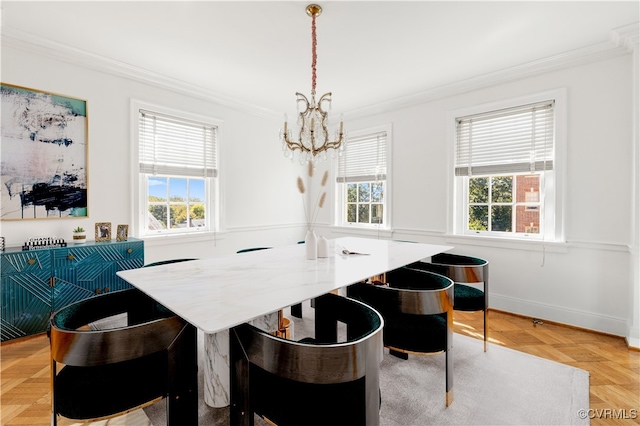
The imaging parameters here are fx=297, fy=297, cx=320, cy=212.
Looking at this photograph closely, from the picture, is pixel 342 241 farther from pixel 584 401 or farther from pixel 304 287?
pixel 584 401

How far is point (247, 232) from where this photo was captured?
4.68 m

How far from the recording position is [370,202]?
490cm

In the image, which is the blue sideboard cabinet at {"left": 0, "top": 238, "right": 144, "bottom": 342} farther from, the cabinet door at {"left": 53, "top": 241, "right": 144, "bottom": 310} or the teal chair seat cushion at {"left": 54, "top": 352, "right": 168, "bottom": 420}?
the teal chair seat cushion at {"left": 54, "top": 352, "right": 168, "bottom": 420}

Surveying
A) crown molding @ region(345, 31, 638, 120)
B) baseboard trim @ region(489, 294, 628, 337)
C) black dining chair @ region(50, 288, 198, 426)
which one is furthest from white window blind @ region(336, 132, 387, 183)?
black dining chair @ region(50, 288, 198, 426)

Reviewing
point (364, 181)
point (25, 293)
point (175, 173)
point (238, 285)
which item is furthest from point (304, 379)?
point (364, 181)

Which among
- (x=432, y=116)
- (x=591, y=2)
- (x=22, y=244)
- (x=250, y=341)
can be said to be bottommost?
(x=250, y=341)

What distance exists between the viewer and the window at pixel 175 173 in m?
3.62

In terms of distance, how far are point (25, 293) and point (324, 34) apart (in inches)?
138

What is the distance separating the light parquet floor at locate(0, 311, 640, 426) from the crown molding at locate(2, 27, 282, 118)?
2.71 m

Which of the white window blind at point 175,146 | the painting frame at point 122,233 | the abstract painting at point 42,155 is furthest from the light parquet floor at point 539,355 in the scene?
the white window blind at point 175,146

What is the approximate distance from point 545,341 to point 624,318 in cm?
82

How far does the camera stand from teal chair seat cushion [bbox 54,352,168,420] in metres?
1.17

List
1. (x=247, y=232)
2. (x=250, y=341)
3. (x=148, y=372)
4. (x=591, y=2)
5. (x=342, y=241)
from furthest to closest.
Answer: (x=247, y=232)
(x=342, y=241)
(x=591, y=2)
(x=148, y=372)
(x=250, y=341)

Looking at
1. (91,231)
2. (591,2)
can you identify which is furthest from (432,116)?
(91,231)
